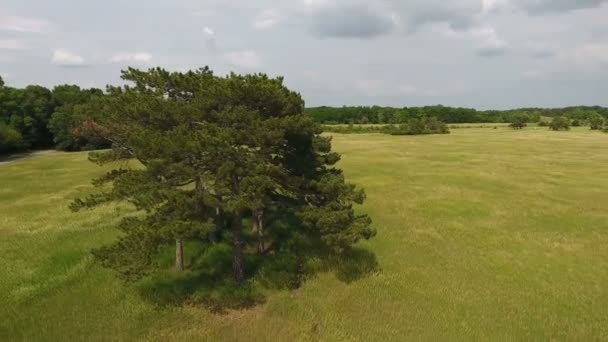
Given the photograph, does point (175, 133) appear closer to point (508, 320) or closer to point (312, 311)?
point (312, 311)

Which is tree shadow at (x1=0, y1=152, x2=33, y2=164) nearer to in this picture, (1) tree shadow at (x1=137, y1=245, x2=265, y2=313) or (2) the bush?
(2) the bush

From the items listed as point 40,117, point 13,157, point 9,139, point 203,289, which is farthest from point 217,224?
point 40,117

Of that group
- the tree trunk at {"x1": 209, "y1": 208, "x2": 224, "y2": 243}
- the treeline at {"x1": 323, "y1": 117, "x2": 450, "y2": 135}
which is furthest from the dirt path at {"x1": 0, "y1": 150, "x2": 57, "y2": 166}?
the treeline at {"x1": 323, "y1": 117, "x2": 450, "y2": 135}

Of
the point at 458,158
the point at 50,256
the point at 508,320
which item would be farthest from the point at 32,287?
the point at 458,158

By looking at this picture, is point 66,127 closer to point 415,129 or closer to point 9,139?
point 9,139

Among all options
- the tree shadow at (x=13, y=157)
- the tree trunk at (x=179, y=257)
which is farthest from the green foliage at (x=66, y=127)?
the tree trunk at (x=179, y=257)

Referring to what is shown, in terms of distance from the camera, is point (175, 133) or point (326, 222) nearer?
point (175, 133)
